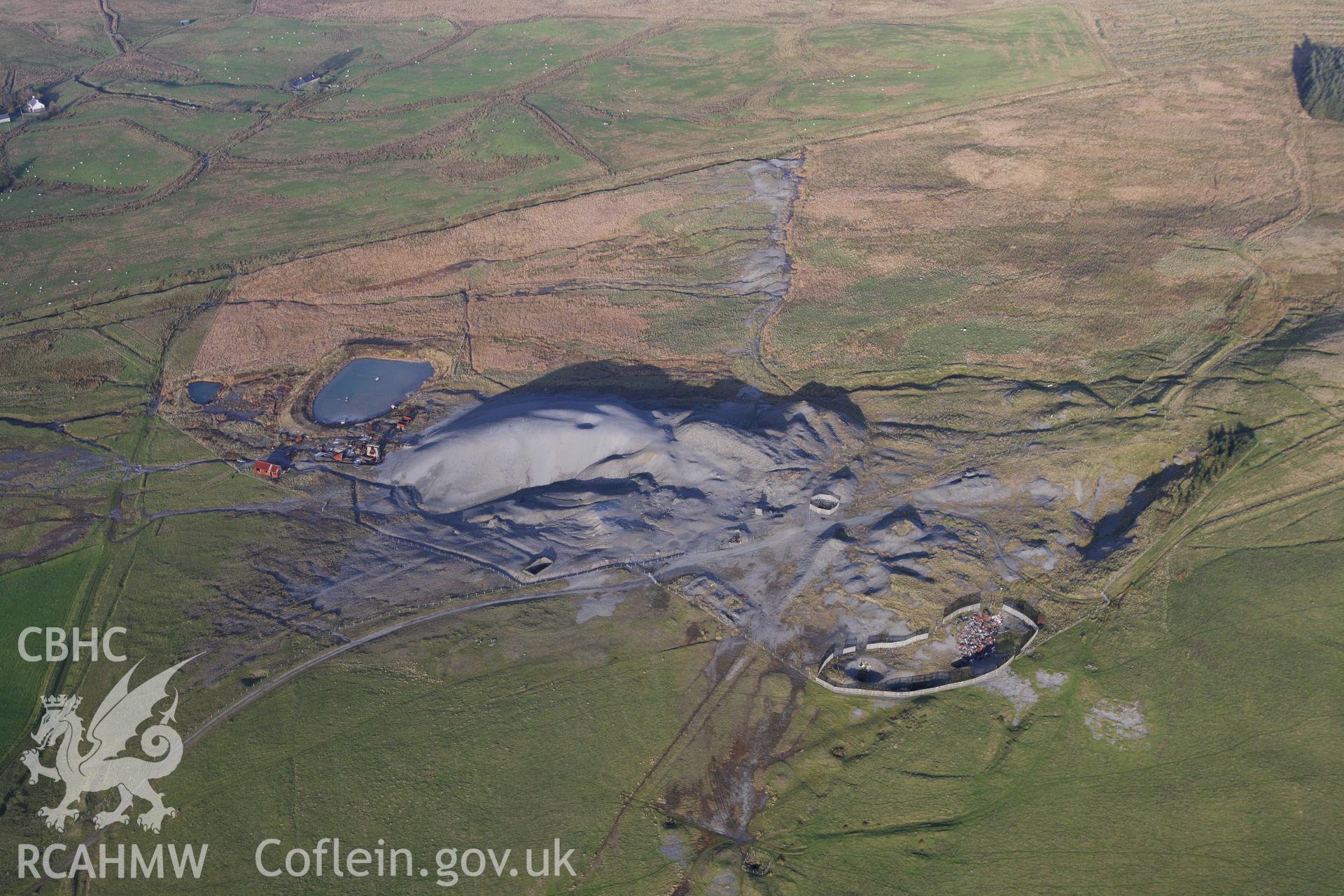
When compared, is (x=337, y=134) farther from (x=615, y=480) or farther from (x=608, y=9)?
(x=615, y=480)

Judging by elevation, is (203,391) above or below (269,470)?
above

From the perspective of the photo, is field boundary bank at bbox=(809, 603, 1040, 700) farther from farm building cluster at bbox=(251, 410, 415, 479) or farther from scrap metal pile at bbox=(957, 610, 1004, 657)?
farm building cluster at bbox=(251, 410, 415, 479)

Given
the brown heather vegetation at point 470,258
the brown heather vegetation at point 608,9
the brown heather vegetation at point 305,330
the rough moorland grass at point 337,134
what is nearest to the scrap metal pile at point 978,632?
the brown heather vegetation at point 305,330

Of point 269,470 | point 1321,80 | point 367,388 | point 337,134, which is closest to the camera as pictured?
point 269,470

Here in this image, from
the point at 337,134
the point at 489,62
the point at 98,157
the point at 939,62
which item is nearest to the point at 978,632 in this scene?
the point at 939,62

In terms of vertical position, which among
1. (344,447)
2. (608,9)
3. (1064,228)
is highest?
(608,9)

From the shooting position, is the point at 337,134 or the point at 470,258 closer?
the point at 470,258

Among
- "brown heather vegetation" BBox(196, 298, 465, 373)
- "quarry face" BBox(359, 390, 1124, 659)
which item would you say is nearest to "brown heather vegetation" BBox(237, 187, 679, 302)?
"brown heather vegetation" BBox(196, 298, 465, 373)

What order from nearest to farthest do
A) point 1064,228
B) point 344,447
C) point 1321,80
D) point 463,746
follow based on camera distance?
1. point 463,746
2. point 344,447
3. point 1064,228
4. point 1321,80
